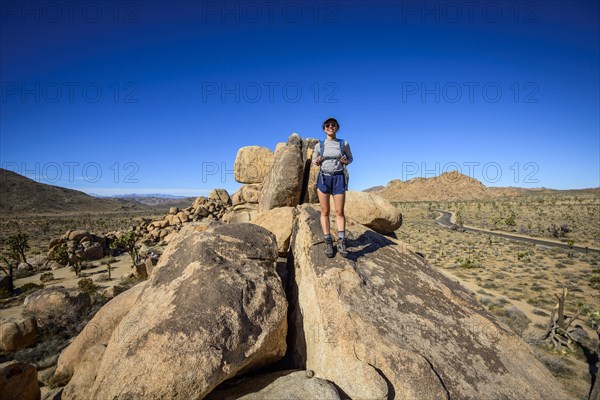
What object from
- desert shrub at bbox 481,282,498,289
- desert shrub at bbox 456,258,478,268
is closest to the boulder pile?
desert shrub at bbox 481,282,498,289

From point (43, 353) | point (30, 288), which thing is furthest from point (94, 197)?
point (43, 353)

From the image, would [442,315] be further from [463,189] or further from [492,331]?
[463,189]

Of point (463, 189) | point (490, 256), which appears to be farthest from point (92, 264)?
point (463, 189)

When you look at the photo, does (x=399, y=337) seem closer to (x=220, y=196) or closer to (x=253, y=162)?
(x=253, y=162)

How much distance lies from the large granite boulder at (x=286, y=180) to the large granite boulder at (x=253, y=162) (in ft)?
8.09

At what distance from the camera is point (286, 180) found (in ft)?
37.2

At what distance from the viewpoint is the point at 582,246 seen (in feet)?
115

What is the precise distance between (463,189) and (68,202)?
189 meters

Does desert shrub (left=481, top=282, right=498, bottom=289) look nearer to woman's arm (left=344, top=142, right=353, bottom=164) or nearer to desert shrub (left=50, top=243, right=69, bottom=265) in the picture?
woman's arm (left=344, top=142, right=353, bottom=164)

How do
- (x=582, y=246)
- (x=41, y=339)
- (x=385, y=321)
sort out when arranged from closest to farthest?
(x=385, y=321) < (x=41, y=339) < (x=582, y=246)

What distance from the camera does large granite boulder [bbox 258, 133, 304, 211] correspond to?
11344 mm

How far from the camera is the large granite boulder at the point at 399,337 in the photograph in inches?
190

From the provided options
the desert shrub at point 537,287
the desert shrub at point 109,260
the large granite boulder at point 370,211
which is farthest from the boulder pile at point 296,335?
the desert shrub at point 109,260

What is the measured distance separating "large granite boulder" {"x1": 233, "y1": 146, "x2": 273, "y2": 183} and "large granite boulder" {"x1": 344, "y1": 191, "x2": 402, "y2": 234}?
184 inches
